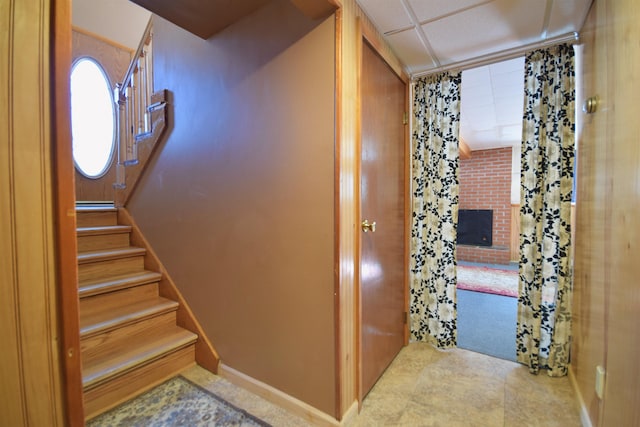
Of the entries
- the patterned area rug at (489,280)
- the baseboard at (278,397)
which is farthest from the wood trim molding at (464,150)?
the baseboard at (278,397)

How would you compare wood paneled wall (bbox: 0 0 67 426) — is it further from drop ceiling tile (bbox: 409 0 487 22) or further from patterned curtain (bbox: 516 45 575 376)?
patterned curtain (bbox: 516 45 575 376)

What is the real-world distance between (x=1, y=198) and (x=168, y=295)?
1.94 m

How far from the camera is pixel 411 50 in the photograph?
75.3 inches

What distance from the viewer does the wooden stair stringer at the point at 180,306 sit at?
1887 mm

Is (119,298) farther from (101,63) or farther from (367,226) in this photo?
(101,63)

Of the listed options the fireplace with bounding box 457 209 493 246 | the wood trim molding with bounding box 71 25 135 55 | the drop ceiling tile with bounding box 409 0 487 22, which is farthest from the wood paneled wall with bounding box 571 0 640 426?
the wood trim molding with bounding box 71 25 135 55

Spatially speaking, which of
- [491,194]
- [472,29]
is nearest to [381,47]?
[472,29]

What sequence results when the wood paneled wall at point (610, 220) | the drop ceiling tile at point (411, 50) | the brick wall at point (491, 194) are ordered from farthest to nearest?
the brick wall at point (491, 194) → the drop ceiling tile at point (411, 50) → the wood paneled wall at point (610, 220)

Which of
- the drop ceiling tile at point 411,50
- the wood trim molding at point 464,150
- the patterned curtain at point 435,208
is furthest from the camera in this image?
the wood trim molding at point 464,150

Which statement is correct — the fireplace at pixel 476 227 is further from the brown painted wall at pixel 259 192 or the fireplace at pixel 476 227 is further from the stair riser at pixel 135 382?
the stair riser at pixel 135 382

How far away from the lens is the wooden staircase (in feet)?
5.13

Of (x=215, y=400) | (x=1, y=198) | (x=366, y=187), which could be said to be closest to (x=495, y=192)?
(x=366, y=187)

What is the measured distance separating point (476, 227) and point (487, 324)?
353cm

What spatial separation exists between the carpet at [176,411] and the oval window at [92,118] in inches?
112
